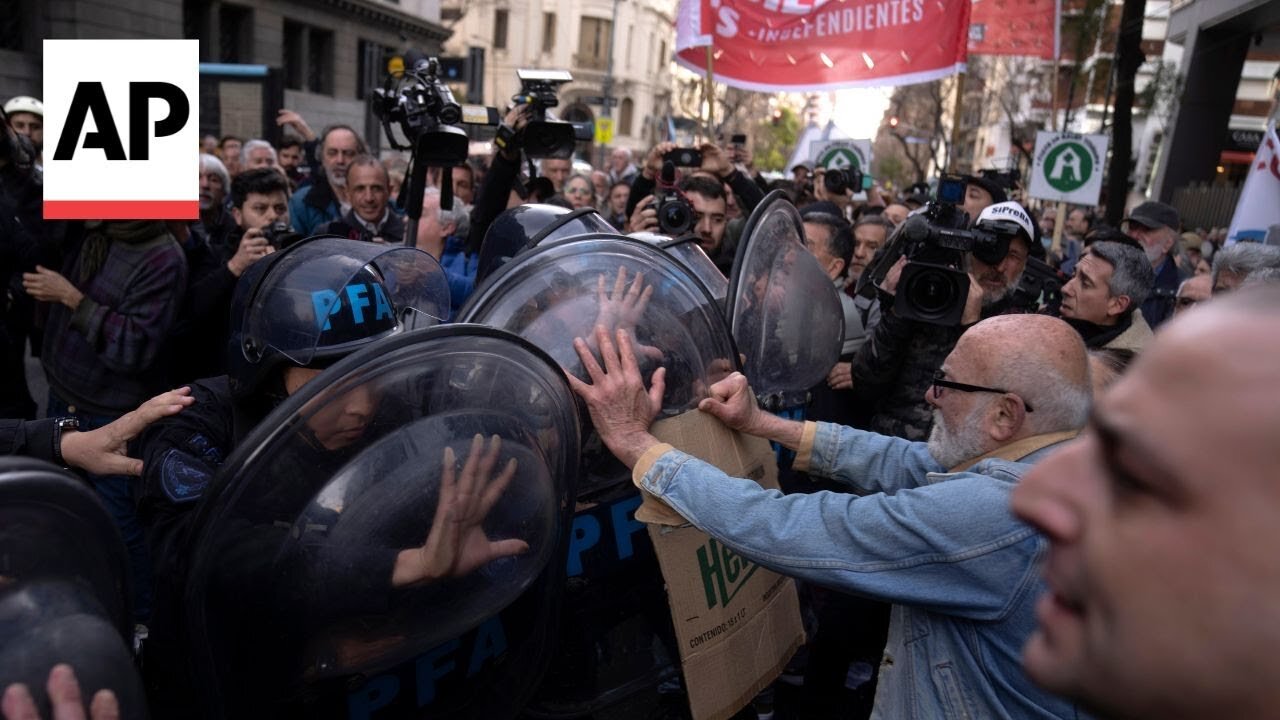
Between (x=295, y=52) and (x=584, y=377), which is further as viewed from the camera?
(x=295, y=52)

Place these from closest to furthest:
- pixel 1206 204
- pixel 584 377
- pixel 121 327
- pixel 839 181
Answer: pixel 584 377 < pixel 121 327 < pixel 839 181 < pixel 1206 204

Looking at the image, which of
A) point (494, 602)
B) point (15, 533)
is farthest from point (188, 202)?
point (15, 533)

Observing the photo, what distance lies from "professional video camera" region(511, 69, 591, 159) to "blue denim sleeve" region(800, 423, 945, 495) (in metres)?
2.57

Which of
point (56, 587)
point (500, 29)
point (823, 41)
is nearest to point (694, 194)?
point (823, 41)

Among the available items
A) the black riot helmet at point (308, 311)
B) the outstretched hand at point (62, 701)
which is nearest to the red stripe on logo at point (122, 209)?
the black riot helmet at point (308, 311)

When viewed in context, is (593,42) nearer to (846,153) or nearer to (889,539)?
(846,153)

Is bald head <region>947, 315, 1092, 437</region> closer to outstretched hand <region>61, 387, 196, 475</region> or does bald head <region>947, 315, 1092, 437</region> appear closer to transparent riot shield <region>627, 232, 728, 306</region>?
transparent riot shield <region>627, 232, 728, 306</region>

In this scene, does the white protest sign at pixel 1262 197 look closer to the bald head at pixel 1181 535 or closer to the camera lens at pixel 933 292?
the camera lens at pixel 933 292

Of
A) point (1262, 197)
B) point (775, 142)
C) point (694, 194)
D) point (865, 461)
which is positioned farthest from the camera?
point (775, 142)

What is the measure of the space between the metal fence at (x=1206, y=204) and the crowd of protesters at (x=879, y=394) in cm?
877

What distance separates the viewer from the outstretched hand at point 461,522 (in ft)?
4.45

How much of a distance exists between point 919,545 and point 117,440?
1.68 metres

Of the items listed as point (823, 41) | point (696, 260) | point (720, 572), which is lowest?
A: point (720, 572)

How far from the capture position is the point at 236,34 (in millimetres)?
22859
